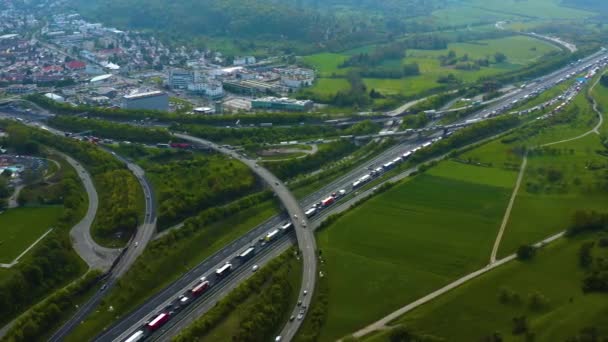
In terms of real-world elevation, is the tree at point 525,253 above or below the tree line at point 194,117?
below

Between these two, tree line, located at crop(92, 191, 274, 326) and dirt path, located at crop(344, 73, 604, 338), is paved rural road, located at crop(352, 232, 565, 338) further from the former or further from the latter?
tree line, located at crop(92, 191, 274, 326)

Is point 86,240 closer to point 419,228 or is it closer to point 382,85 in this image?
point 419,228

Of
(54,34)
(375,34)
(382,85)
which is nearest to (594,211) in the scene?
(382,85)

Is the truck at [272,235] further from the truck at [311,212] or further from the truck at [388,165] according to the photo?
the truck at [388,165]

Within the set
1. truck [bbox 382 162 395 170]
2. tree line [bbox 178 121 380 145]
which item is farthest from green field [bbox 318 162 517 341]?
tree line [bbox 178 121 380 145]

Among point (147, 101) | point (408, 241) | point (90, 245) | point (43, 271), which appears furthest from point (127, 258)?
point (147, 101)

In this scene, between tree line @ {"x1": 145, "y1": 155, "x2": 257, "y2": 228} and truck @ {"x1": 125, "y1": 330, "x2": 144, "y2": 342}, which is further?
tree line @ {"x1": 145, "y1": 155, "x2": 257, "y2": 228}

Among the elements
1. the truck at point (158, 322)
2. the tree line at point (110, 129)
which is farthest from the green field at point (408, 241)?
the tree line at point (110, 129)
